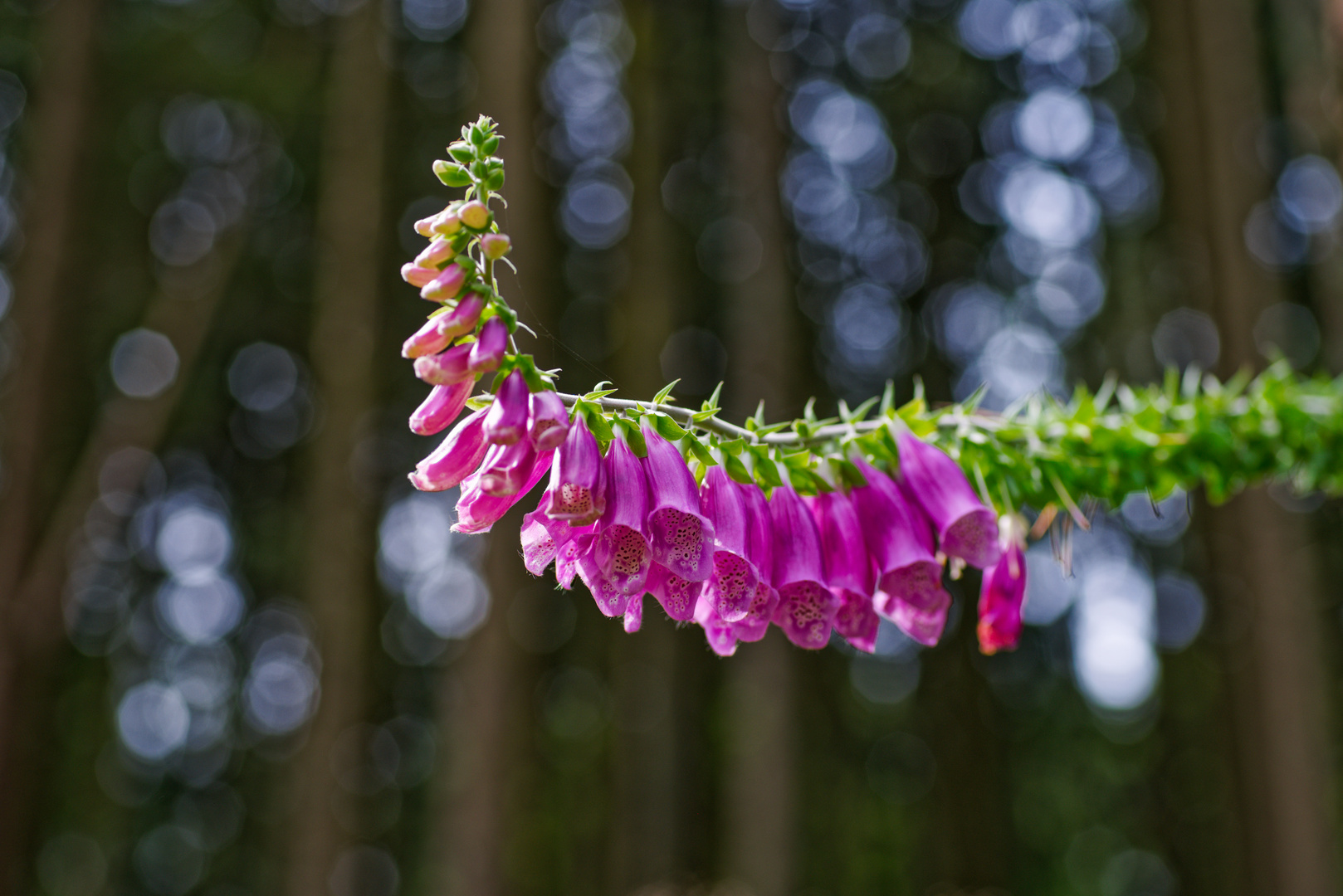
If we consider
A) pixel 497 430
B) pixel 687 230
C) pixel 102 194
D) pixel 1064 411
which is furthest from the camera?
pixel 687 230

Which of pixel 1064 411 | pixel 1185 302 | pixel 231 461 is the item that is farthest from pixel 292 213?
pixel 1064 411

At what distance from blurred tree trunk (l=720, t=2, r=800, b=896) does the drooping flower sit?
6.24 meters

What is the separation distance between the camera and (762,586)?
1425 millimetres

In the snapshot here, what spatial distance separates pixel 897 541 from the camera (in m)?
1.48

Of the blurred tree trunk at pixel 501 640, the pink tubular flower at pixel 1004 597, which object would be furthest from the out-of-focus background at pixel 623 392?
the pink tubular flower at pixel 1004 597

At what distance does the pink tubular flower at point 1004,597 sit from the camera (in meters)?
1.82

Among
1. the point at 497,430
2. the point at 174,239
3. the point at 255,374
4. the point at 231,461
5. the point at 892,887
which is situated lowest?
the point at 892,887

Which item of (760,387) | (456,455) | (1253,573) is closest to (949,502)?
(456,455)

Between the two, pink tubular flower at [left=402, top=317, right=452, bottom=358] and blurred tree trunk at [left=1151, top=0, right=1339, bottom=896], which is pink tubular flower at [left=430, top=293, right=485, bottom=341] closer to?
pink tubular flower at [left=402, top=317, right=452, bottom=358]

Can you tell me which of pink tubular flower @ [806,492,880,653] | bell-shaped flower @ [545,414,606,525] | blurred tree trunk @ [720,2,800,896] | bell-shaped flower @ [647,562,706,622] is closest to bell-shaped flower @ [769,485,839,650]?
pink tubular flower @ [806,492,880,653]

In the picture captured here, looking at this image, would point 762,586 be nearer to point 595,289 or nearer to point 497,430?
point 497,430

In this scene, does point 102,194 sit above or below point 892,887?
above

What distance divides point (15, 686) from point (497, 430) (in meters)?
8.13

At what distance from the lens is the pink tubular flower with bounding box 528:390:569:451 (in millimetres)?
1170
